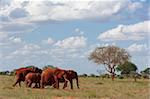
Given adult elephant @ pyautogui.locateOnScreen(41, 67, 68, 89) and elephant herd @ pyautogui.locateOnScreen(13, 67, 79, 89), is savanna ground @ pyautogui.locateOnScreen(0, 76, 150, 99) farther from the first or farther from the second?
adult elephant @ pyautogui.locateOnScreen(41, 67, 68, 89)

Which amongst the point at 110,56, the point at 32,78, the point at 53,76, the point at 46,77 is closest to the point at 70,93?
the point at 32,78

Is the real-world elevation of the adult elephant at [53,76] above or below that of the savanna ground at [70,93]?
above

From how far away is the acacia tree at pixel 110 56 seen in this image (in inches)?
2500

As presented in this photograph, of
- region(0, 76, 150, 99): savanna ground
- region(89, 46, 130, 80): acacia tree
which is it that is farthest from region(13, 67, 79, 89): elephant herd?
region(89, 46, 130, 80): acacia tree

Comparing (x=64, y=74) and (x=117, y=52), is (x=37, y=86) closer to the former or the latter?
(x=64, y=74)

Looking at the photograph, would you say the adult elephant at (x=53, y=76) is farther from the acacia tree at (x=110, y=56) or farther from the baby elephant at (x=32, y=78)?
the acacia tree at (x=110, y=56)

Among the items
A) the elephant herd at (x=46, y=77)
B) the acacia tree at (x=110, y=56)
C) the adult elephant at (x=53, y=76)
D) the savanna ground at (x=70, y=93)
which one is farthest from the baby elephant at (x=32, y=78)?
the acacia tree at (x=110, y=56)

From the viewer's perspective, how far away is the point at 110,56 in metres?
64.2

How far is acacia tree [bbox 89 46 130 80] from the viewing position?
63.5 m

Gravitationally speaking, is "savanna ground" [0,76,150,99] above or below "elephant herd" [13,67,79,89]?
below

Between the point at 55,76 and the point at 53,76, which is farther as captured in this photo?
the point at 53,76

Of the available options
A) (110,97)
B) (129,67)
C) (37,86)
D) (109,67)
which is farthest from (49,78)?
(129,67)

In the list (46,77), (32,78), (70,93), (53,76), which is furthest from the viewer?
(53,76)

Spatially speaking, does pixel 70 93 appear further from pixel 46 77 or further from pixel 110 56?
pixel 110 56
